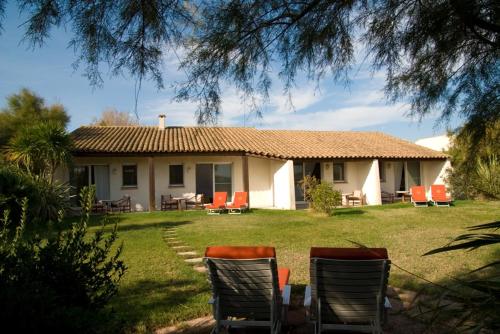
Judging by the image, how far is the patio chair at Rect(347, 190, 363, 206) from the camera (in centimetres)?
2303

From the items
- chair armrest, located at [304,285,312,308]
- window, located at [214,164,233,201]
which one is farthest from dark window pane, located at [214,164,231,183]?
chair armrest, located at [304,285,312,308]

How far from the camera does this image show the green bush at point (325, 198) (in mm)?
16781

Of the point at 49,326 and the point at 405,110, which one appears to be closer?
the point at 49,326

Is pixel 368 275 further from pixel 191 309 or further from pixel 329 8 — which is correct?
pixel 329 8

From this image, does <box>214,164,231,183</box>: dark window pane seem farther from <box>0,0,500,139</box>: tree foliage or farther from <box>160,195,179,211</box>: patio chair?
<box>0,0,500,139</box>: tree foliage

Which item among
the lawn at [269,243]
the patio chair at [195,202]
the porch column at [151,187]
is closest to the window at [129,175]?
the porch column at [151,187]

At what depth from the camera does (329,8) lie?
4.57 m

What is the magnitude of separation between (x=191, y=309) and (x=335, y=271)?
2261 mm

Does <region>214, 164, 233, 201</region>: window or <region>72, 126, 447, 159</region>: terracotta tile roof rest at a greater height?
<region>72, 126, 447, 159</region>: terracotta tile roof

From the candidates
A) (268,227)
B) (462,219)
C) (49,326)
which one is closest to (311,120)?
(49,326)

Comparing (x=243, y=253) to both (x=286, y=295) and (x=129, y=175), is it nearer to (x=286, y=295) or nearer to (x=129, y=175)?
(x=286, y=295)

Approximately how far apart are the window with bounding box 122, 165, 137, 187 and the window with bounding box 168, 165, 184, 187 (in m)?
1.86

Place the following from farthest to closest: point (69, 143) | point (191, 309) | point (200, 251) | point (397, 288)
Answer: point (69, 143)
point (200, 251)
point (397, 288)
point (191, 309)

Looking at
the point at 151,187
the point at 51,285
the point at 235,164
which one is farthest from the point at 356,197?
the point at 51,285
